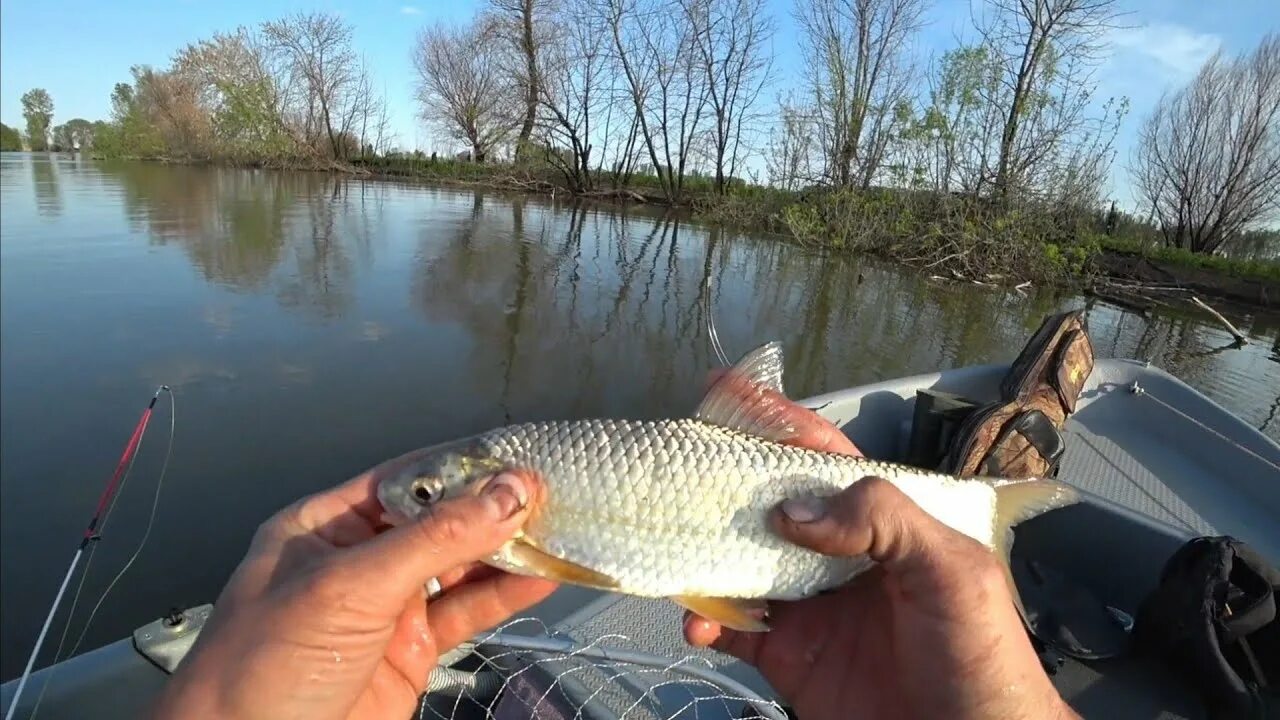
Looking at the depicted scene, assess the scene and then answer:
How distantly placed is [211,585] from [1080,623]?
5.11 metres

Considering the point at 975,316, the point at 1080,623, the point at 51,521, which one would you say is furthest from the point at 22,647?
the point at 975,316

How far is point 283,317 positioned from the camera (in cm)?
910

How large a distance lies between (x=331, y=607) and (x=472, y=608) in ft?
2.29

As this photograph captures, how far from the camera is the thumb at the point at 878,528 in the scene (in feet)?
5.56

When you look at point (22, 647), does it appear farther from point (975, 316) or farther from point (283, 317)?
point (975, 316)

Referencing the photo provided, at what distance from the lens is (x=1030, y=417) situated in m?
4.28

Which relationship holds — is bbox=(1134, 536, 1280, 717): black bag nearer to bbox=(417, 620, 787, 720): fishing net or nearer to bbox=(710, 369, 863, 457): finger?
bbox=(710, 369, 863, 457): finger

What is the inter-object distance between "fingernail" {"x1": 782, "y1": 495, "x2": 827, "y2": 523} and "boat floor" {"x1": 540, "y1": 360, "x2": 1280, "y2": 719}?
1.29 m

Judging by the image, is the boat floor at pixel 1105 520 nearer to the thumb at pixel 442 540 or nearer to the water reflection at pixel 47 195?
the thumb at pixel 442 540

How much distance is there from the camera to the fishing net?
→ 2.33m

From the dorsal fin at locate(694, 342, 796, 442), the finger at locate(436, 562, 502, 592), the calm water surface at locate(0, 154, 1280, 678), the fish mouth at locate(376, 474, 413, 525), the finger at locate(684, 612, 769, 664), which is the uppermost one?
the dorsal fin at locate(694, 342, 796, 442)

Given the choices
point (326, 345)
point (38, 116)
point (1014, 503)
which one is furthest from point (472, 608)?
point (38, 116)

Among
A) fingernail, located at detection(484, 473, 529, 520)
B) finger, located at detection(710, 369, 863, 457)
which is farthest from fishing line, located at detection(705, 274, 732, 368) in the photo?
fingernail, located at detection(484, 473, 529, 520)

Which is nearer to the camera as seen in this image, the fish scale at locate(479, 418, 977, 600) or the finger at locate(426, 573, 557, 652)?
the fish scale at locate(479, 418, 977, 600)
